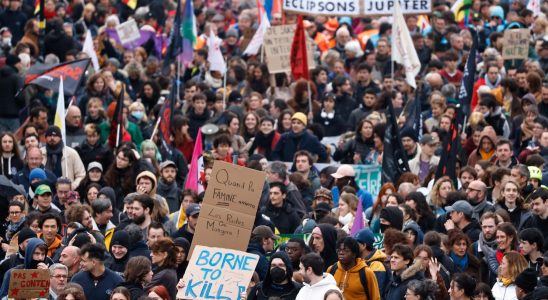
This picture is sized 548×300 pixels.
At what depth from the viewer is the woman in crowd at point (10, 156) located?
22047mm

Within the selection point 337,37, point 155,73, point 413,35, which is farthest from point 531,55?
point 155,73

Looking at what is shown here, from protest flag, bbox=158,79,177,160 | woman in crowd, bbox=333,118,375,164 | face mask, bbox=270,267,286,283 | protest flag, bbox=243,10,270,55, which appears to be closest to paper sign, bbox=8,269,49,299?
face mask, bbox=270,267,286,283

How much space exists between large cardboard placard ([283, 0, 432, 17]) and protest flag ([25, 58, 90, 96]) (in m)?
3.80

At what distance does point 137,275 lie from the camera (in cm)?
1555

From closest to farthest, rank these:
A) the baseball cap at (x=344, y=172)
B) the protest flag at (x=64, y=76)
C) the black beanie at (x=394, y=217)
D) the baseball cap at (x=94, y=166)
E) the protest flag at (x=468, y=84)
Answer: the black beanie at (x=394, y=217) < the baseball cap at (x=344, y=172) < the baseball cap at (x=94, y=166) < the protest flag at (x=468, y=84) < the protest flag at (x=64, y=76)

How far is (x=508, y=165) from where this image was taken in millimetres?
21219

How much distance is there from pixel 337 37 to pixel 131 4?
4.95 m

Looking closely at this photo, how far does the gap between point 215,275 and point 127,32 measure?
15842mm

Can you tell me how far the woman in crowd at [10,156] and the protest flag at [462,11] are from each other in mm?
13065

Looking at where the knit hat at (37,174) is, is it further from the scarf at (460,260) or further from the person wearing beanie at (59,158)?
the scarf at (460,260)

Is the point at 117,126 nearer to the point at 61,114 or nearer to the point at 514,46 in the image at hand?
the point at 61,114

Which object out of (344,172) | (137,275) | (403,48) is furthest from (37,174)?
(403,48)

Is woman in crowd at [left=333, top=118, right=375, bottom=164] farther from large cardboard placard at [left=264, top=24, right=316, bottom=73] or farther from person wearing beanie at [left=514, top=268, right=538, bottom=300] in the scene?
person wearing beanie at [left=514, top=268, right=538, bottom=300]

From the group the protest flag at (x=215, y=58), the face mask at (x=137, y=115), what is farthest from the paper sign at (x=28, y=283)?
the protest flag at (x=215, y=58)
